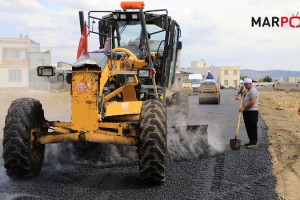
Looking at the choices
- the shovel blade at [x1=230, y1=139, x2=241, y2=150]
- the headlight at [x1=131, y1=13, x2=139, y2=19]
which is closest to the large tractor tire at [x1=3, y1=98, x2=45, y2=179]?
the headlight at [x1=131, y1=13, x2=139, y2=19]

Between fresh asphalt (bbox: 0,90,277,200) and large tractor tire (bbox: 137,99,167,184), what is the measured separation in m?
0.21

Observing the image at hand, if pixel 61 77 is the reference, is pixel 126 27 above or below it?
above

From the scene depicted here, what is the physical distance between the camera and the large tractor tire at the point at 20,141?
700 centimetres

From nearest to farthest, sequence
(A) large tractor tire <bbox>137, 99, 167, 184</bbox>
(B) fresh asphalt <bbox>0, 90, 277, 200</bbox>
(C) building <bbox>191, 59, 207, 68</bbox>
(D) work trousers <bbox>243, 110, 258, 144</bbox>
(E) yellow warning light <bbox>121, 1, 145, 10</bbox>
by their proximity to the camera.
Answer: (B) fresh asphalt <bbox>0, 90, 277, 200</bbox> < (A) large tractor tire <bbox>137, 99, 167, 184</bbox> < (E) yellow warning light <bbox>121, 1, 145, 10</bbox> < (D) work trousers <bbox>243, 110, 258, 144</bbox> < (C) building <bbox>191, 59, 207, 68</bbox>

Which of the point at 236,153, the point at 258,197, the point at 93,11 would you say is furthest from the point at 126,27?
the point at 258,197

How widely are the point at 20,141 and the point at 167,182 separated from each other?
233cm

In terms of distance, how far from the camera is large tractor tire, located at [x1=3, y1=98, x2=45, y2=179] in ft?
23.0

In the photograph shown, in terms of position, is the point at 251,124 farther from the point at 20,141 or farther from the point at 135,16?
the point at 20,141

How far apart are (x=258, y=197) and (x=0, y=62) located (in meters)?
49.5

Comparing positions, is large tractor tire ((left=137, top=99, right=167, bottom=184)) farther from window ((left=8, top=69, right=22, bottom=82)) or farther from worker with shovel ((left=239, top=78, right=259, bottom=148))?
window ((left=8, top=69, right=22, bottom=82))

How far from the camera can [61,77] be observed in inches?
316

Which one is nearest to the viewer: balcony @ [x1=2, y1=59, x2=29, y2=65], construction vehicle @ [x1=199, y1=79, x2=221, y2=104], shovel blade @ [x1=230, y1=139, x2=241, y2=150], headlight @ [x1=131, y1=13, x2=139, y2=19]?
headlight @ [x1=131, y1=13, x2=139, y2=19]

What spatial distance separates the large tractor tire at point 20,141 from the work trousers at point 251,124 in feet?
17.7

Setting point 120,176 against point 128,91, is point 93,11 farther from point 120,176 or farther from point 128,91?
point 120,176
